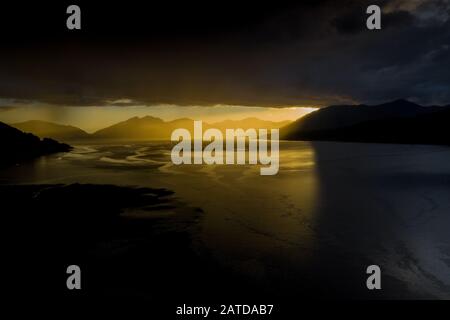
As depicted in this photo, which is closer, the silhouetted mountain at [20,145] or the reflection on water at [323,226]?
the reflection on water at [323,226]

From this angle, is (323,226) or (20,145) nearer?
(323,226)

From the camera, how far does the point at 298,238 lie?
1620cm

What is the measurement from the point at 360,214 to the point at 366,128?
18941 cm

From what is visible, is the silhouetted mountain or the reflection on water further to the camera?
the silhouetted mountain

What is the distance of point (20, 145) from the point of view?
7212 centimetres

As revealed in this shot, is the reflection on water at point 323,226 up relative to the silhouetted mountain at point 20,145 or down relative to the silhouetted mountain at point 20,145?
down

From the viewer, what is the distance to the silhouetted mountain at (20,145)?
211ft

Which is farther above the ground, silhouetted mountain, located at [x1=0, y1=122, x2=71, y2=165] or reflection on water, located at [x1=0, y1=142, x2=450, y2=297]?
silhouetted mountain, located at [x1=0, y1=122, x2=71, y2=165]

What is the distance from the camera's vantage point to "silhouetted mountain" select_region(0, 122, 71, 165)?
211 feet

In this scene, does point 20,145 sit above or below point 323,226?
above
